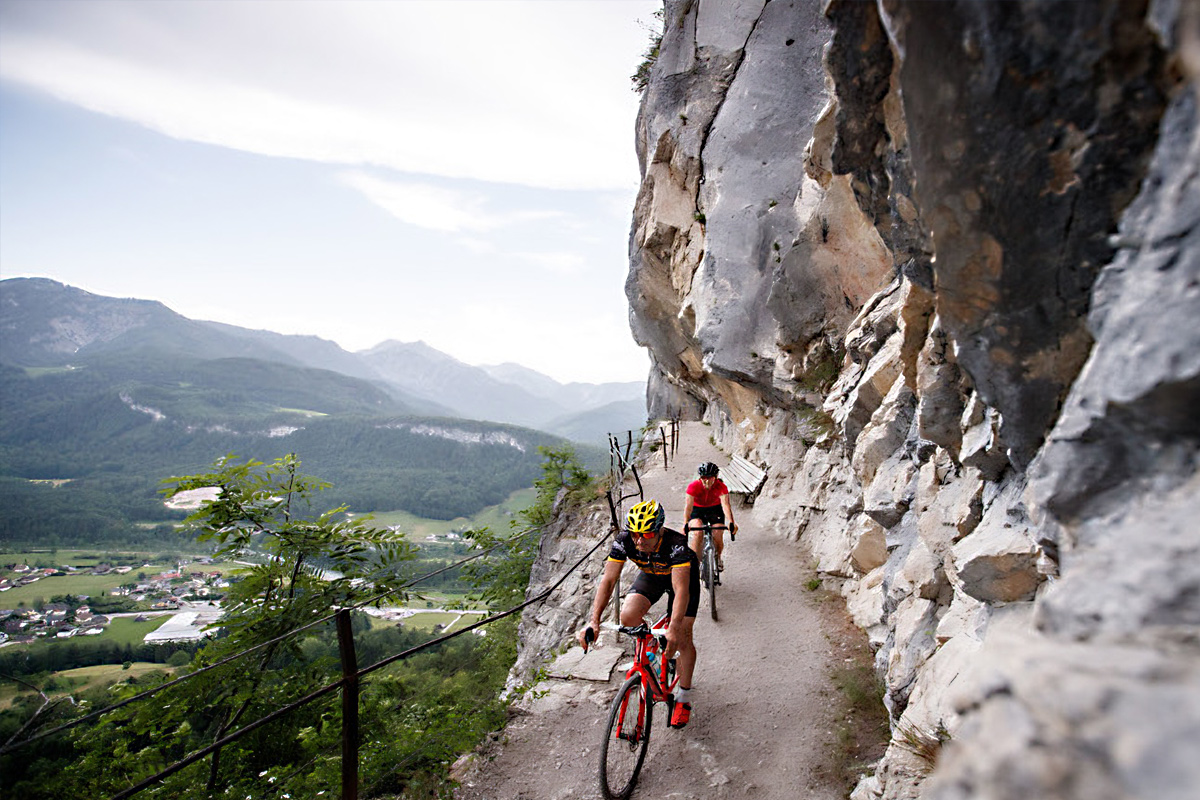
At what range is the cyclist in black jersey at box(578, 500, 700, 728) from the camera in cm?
480

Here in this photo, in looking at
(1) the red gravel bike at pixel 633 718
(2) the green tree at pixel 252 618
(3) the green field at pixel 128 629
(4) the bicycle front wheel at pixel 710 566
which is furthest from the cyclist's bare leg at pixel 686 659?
(3) the green field at pixel 128 629

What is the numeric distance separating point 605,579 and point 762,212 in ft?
36.0

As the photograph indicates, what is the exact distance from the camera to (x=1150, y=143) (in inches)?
79.8

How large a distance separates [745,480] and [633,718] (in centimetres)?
839

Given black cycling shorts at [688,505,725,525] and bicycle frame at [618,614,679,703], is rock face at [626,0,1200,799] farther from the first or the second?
black cycling shorts at [688,505,725,525]

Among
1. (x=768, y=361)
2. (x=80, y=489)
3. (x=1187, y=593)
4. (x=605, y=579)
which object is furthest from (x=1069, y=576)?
(x=80, y=489)

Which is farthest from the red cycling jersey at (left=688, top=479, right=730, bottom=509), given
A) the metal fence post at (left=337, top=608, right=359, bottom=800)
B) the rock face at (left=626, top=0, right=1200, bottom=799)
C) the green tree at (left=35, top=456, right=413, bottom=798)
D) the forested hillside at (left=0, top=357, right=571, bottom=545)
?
the forested hillside at (left=0, top=357, right=571, bottom=545)

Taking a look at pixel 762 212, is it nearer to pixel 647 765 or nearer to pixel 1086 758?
pixel 647 765

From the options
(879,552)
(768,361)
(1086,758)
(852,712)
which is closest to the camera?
(1086,758)

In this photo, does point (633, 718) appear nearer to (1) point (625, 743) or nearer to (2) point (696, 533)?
(1) point (625, 743)

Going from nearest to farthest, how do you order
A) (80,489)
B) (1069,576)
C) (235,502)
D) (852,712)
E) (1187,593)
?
1. (1187,593)
2. (1069,576)
3. (852,712)
4. (235,502)
5. (80,489)

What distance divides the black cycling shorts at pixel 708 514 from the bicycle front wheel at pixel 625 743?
3184mm

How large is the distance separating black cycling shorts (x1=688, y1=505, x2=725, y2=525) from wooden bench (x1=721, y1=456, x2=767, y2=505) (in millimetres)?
3734

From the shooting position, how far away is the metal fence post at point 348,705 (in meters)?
4.24
